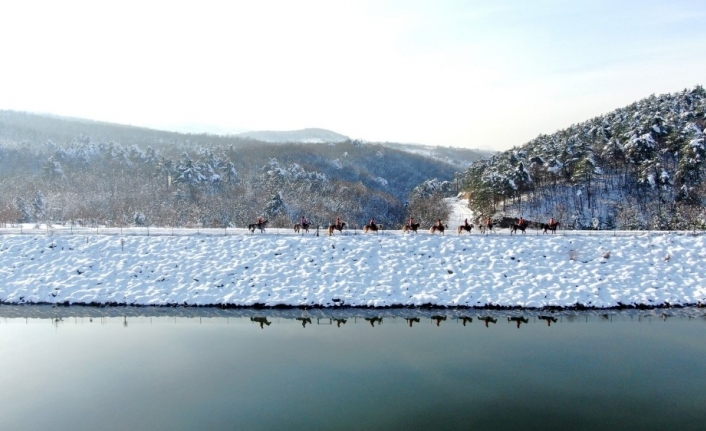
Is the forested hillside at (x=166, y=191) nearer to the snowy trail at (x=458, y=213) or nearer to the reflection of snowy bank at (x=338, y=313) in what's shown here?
the snowy trail at (x=458, y=213)

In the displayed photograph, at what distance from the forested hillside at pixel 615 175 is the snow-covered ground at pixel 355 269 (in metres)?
24.2

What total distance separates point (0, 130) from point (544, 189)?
159555 millimetres

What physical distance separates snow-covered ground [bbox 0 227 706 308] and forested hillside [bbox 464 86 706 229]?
24185 millimetres

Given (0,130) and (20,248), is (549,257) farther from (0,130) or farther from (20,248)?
(0,130)

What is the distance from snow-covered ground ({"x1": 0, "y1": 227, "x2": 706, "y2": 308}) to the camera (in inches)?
1256

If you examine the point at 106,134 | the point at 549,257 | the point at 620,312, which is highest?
the point at 106,134

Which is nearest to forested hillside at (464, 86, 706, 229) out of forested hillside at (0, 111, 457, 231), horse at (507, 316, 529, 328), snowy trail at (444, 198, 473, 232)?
snowy trail at (444, 198, 473, 232)

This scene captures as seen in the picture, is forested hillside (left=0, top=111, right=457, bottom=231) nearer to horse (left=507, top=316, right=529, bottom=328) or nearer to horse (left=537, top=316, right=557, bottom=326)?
horse (left=507, top=316, right=529, bottom=328)

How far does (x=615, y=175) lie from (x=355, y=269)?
58200 millimetres

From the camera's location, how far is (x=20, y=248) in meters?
36.7

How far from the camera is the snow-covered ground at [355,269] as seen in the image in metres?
31.9

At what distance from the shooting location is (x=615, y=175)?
250 ft

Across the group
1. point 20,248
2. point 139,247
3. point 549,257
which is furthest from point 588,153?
point 20,248

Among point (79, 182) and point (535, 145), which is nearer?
point (535, 145)
